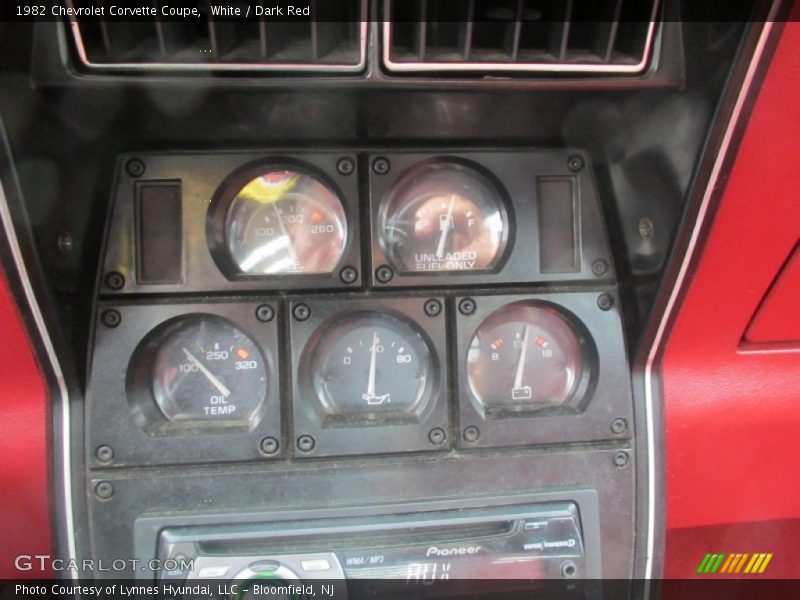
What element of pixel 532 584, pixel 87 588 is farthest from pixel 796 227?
pixel 87 588

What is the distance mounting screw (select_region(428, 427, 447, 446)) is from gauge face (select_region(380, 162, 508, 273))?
1.37 feet

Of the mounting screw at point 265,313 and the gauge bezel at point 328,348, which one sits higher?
the mounting screw at point 265,313

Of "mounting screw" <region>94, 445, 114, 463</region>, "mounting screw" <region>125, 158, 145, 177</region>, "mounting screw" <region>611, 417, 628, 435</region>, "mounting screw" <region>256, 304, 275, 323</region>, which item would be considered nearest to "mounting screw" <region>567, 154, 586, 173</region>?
"mounting screw" <region>611, 417, 628, 435</region>

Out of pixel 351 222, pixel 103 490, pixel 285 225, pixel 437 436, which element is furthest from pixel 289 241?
pixel 103 490

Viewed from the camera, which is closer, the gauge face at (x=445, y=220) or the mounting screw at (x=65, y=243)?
the mounting screw at (x=65, y=243)

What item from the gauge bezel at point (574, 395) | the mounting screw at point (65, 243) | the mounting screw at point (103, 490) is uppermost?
the mounting screw at point (65, 243)

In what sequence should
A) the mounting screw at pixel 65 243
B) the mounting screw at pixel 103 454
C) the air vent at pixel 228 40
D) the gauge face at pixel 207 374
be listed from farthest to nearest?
the gauge face at pixel 207 374 → the mounting screw at pixel 103 454 → the mounting screw at pixel 65 243 → the air vent at pixel 228 40

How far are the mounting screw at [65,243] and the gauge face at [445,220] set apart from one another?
767mm

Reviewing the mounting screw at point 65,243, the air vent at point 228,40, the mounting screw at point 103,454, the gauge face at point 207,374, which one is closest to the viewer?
the air vent at point 228,40

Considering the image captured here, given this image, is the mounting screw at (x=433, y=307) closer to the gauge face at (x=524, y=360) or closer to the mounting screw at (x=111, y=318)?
the gauge face at (x=524, y=360)

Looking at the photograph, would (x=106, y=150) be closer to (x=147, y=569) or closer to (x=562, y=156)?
(x=147, y=569)

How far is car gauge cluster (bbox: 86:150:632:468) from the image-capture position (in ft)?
5.96

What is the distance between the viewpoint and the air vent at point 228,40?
146cm

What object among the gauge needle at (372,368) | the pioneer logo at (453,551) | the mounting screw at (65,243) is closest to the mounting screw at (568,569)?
the pioneer logo at (453,551)
